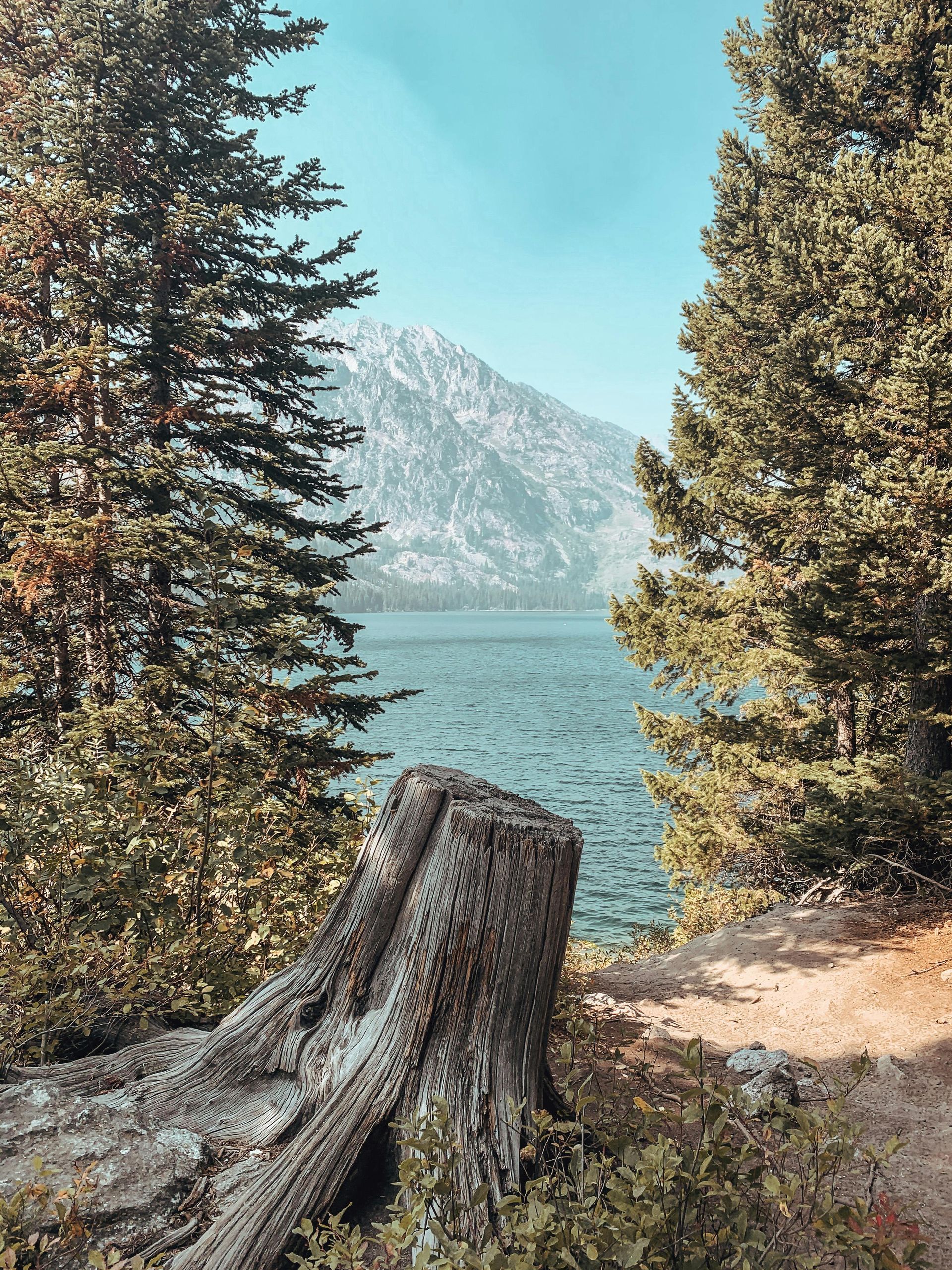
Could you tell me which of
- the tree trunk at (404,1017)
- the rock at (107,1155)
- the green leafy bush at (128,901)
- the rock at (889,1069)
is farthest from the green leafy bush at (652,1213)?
the rock at (889,1069)

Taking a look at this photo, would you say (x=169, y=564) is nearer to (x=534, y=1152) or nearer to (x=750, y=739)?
(x=534, y=1152)

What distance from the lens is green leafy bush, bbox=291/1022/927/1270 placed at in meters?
1.48

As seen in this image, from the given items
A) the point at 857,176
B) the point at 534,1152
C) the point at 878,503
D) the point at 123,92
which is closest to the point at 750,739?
the point at 878,503

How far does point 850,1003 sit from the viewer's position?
577cm

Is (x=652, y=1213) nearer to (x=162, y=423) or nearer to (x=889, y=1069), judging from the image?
(x=889, y=1069)

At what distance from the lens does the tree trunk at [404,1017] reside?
221 cm

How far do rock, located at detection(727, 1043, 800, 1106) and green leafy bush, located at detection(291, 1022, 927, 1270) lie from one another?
6.28 ft

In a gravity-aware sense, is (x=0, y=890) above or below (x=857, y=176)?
below

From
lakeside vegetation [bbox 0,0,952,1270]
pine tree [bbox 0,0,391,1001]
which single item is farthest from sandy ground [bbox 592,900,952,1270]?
pine tree [bbox 0,0,391,1001]

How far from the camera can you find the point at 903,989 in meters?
5.85

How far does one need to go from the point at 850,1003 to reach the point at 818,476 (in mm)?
6119

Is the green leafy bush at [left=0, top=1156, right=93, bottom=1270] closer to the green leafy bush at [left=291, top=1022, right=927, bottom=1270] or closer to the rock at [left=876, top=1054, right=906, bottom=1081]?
the green leafy bush at [left=291, top=1022, right=927, bottom=1270]

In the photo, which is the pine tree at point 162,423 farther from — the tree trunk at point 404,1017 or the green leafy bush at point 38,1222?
the green leafy bush at point 38,1222

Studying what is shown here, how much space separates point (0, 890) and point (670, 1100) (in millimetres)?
3570
